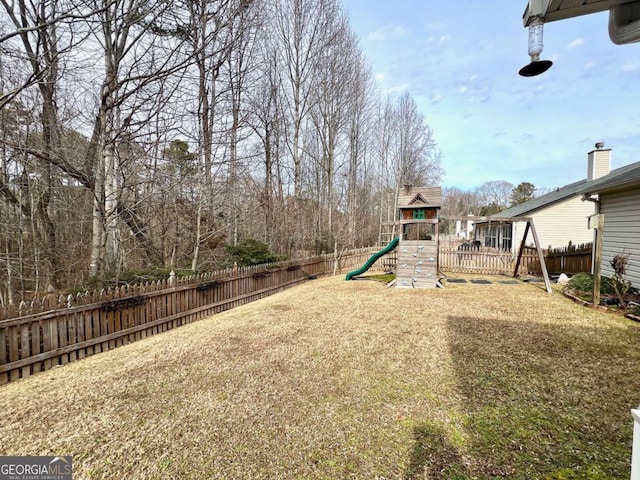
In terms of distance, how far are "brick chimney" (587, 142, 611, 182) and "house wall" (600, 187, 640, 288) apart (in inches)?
249

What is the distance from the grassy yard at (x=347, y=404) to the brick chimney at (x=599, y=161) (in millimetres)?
12539

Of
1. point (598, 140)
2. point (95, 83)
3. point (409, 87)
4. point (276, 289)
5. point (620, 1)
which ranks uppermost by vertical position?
point (409, 87)

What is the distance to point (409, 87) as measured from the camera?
24656 millimetres

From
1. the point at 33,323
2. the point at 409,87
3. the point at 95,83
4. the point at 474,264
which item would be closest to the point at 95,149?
the point at 95,83

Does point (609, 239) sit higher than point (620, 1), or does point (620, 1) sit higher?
point (620, 1)

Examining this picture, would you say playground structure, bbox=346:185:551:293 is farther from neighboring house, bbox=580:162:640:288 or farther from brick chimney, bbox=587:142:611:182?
brick chimney, bbox=587:142:611:182

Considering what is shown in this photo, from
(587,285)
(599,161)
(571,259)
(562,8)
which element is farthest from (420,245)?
(599,161)

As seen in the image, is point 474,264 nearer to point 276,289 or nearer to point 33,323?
point 276,289

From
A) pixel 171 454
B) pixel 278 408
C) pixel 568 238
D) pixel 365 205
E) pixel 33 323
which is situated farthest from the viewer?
pixel 365 205

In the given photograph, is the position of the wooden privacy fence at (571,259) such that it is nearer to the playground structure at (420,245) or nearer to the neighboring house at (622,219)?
the neighboring house at (622,219)

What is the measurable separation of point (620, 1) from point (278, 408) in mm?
4260

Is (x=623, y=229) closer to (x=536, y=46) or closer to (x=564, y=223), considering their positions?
(x=564, y=223)

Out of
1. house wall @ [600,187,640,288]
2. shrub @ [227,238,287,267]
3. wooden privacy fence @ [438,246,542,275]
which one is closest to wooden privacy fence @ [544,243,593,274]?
wooden privacy fence @ [438,246,542,275]

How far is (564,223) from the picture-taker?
1521 centimetres
